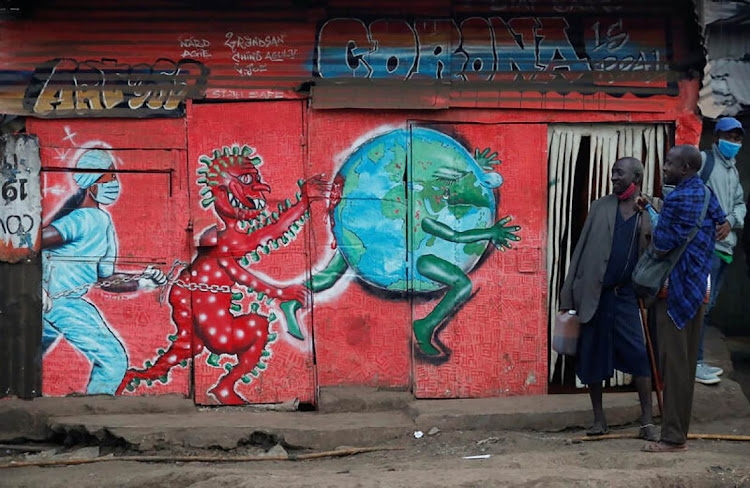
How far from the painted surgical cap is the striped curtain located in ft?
11.5

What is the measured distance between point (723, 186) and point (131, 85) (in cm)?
468

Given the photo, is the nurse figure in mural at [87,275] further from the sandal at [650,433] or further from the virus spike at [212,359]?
the sandal at [650,433]

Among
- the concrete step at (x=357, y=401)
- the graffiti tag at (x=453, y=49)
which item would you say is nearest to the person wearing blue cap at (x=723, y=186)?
the graffiti tag at (x=453, y=49)

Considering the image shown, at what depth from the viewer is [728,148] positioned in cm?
740

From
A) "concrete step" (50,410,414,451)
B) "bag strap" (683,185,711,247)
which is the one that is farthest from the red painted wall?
"bag strap" (683,185,711,247)

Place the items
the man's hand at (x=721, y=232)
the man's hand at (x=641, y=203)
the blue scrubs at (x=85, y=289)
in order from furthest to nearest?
the blue scrubs at (x=85, y=289) < the man's hand at (x=721, y=232) < the man's hand at (x=641, y=203)

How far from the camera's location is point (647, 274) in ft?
20.0

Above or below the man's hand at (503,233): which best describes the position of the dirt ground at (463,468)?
below

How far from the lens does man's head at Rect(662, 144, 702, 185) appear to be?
6.05 metres

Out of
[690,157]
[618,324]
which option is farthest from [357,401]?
[690,157]

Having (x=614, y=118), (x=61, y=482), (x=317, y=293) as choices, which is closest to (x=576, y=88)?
(x=614, y=118)

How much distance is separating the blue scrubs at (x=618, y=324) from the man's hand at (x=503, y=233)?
1198mm

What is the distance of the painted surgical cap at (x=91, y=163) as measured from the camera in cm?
757

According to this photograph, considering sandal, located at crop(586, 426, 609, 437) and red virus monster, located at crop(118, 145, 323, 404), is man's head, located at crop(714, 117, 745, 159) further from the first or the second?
red virus monster, located at crop(118, 145, 323, 404)
